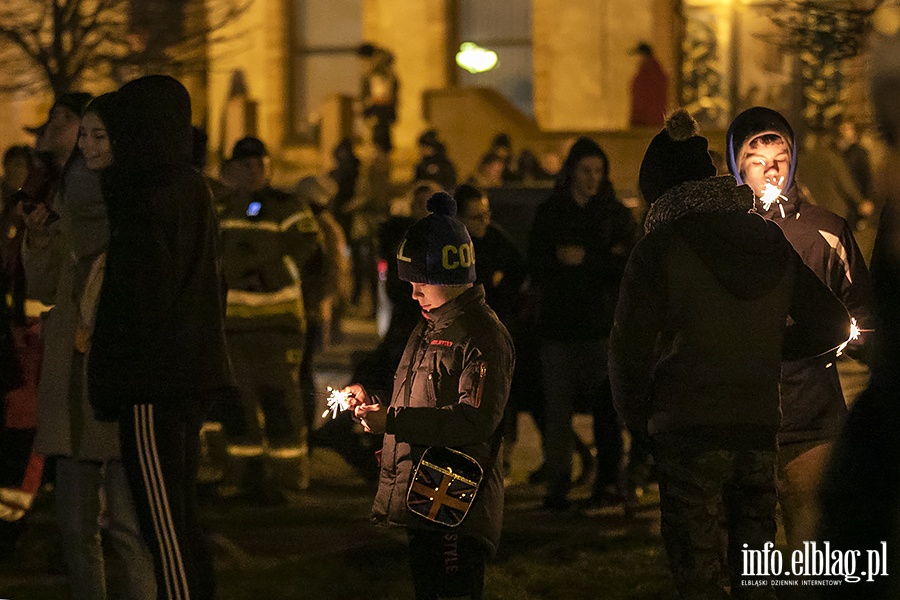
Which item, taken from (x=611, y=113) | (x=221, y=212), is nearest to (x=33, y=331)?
(x=221, y=212)

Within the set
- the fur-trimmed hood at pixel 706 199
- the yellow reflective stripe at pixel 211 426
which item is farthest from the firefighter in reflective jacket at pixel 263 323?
the fur-trimmed hood at pixel 706 199

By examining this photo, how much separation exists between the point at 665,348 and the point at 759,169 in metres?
1.43

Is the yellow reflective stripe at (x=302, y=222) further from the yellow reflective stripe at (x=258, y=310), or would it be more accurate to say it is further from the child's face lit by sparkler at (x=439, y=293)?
the child's face lit by sparkler at (x=439, y=293)

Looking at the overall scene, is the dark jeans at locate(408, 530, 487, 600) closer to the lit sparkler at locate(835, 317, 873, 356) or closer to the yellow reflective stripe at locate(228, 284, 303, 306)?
the lit sparkler at locate(835, 317, 873, 356)

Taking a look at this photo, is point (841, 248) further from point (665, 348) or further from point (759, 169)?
point (665, 348)

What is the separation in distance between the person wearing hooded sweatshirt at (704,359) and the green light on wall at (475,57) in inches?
877

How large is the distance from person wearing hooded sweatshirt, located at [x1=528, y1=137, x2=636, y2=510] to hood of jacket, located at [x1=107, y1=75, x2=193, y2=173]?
374 cm

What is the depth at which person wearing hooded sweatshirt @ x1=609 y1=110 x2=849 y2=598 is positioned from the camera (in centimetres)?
522

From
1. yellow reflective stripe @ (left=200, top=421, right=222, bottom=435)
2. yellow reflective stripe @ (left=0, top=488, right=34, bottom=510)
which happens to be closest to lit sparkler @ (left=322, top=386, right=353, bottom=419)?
yellow reflective stripe @ (left=0, top=488, right=34, bottom=510)

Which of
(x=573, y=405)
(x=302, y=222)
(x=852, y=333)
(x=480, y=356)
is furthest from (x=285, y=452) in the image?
(x=852, y=333)

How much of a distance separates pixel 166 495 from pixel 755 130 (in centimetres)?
251

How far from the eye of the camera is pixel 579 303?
9.08m

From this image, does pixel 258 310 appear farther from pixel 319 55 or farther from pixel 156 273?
pixel 319 55

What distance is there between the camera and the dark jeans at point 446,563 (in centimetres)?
555
